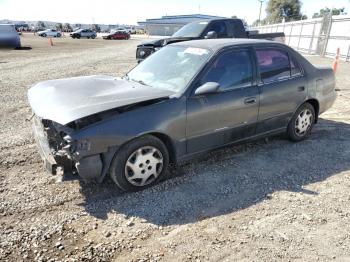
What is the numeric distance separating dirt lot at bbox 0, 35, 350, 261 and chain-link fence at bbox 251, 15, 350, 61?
1549 cm

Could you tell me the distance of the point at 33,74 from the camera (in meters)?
12.8

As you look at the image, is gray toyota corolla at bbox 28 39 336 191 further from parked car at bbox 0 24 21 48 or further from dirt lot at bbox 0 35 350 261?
parked car at bbox 0 24 21 48

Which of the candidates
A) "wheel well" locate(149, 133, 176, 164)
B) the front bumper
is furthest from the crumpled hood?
"wheel well" locate(149, 133, 176, 164)

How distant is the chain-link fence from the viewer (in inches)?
711

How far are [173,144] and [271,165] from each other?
5.19ft

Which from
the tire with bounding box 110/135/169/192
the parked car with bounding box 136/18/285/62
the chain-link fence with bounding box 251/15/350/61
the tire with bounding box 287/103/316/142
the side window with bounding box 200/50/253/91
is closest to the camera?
the tire with bounding box 110/135/169/192

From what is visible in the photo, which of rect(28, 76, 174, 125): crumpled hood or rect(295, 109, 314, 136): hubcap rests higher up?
rect(28, 76, 174, 125): crumpled hood

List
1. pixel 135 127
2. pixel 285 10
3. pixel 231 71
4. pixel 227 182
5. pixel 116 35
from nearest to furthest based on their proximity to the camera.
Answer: pixel 135 127 → pixel 227 182 → pixel 231 71 → pixel 116 35 → pixel 285 10

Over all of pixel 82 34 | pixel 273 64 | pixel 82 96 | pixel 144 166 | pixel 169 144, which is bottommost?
pixel 82 34

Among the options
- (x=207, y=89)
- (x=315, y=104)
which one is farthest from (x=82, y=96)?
(x=315, y=104)

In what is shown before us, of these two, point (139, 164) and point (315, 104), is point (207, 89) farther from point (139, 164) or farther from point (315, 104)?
point (315, 104)

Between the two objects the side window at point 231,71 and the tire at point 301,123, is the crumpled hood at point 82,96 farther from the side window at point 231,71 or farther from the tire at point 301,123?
the tire at point 301,123

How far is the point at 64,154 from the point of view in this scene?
3467mm

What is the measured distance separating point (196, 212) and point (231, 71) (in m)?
1.96
